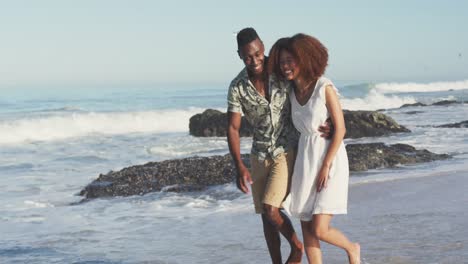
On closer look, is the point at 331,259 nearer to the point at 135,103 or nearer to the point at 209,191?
the point at 209,191

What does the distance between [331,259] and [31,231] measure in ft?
14.3

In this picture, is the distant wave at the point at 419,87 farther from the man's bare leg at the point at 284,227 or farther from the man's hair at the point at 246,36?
the man's hair at the point at 246,36

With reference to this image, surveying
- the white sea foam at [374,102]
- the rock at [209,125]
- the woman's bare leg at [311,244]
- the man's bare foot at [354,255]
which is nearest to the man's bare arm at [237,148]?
the woman's bare leg at [311,244]

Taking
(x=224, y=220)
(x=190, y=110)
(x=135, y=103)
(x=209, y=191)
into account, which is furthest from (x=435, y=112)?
(x=135, y=103)

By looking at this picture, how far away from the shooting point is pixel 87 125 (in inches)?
1309

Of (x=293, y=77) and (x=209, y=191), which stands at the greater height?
(x=293, y=77)

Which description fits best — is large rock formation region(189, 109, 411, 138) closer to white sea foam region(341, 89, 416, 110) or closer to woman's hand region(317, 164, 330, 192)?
woman's hand region(317, 164, 330, 192)

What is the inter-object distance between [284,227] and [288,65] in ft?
4.12

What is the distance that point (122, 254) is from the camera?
719cm

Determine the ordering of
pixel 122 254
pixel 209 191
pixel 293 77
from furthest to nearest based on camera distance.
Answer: pixel 209 191 → pixel 122 254 → pixel 293 77

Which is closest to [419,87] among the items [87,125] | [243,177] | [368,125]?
[87,125]

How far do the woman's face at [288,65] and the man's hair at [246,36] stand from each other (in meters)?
0.23

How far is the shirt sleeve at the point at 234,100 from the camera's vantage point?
5.24 metres

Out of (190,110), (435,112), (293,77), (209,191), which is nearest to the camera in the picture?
(293,77)
